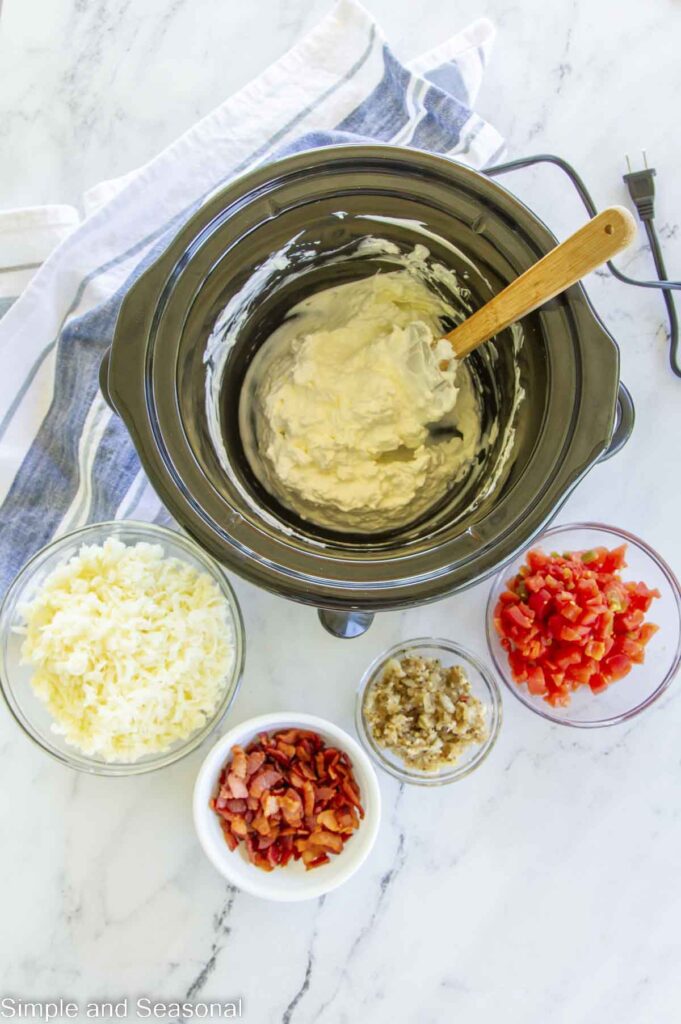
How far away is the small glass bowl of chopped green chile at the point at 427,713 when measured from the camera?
1.15 m

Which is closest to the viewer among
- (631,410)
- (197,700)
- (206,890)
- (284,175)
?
(284,175)

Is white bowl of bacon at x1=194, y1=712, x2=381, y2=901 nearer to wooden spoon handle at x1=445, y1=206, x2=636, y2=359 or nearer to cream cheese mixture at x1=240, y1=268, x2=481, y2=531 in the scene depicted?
cream cheese mixture at x1=240, y1=268, x2=481, y2=531

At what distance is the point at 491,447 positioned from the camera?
97cm

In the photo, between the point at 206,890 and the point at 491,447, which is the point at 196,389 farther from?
the point at 206,890

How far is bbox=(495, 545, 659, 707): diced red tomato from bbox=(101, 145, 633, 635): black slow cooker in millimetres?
284

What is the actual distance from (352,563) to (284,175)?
1.22 ft

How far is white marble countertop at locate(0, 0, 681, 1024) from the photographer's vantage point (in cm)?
121

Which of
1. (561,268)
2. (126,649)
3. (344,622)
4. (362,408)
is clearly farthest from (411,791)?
(561,268)

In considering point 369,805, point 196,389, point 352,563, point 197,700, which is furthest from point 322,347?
point 369,805

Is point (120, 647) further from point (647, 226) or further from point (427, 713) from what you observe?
point (647, 226)

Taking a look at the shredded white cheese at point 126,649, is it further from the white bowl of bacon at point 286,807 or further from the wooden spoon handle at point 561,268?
the wooden spoon handle at point 561,268

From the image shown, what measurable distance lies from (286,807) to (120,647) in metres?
0.29

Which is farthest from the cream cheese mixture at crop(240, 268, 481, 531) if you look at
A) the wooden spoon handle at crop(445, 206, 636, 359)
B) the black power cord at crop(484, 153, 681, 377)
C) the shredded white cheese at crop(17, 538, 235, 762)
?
the black power cord at crop(484, 153, 681, 377)

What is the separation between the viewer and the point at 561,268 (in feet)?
2.49
